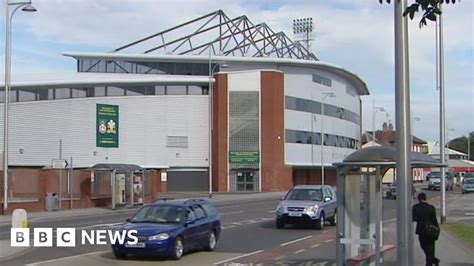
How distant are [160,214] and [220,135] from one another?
66333mm

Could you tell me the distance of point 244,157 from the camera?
83688 mm

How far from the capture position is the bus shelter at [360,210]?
43.8 ft

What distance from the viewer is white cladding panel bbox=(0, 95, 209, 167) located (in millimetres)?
82688

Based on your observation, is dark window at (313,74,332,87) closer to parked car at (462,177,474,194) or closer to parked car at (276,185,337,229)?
parked car at (462,177,474,194)

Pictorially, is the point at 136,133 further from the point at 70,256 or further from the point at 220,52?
the point at 70,256

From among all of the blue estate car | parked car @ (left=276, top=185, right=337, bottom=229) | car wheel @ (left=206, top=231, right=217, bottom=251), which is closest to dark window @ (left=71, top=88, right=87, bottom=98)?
parked car @ (left=276, top=185, right=337, bottom=229)

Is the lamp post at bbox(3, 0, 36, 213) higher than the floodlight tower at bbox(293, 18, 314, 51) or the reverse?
the reverse

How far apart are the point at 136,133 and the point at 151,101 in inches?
155

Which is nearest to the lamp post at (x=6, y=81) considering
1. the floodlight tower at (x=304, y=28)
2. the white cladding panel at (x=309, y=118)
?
the white cladding panel at (x=309, y=118)

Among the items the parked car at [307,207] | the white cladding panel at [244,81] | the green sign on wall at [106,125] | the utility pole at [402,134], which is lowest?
the parked car at [307,207]

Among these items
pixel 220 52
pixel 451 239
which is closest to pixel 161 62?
pixel 220 52

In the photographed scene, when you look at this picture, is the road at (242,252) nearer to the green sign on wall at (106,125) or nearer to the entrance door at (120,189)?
the entrance door at (120,189)

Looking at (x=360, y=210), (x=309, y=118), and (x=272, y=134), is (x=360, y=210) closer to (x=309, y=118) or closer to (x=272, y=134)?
(x=272, y=134)

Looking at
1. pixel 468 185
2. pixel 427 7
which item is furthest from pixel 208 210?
pixel 468 185
